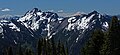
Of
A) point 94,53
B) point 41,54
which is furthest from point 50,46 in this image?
point 94,53

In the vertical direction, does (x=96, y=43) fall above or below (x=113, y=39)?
below

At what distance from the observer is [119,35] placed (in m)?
44.8

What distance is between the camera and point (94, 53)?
51.1 m

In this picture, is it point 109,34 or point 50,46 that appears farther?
point 50,46

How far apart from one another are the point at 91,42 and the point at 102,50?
3.23 meters

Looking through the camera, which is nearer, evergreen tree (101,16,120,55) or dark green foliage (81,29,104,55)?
evergreen tree (101,16,120,55)

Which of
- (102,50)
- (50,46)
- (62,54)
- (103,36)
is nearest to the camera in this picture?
(102,50)

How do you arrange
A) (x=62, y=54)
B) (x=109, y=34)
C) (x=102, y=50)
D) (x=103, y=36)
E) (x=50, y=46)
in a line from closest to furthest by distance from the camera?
(x=109, y=34) → (x=102, y=50) → (x=103, y=36) → (x=62, y=54) → (x=50, y=46)

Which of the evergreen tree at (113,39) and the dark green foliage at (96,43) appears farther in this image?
the dark green foliage at (96,43)

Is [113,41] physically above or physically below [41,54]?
above

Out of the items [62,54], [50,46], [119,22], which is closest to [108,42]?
[119,22]

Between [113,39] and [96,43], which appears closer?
[113,39]

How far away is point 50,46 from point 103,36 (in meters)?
66.6

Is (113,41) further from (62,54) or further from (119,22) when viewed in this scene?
(62,54)
